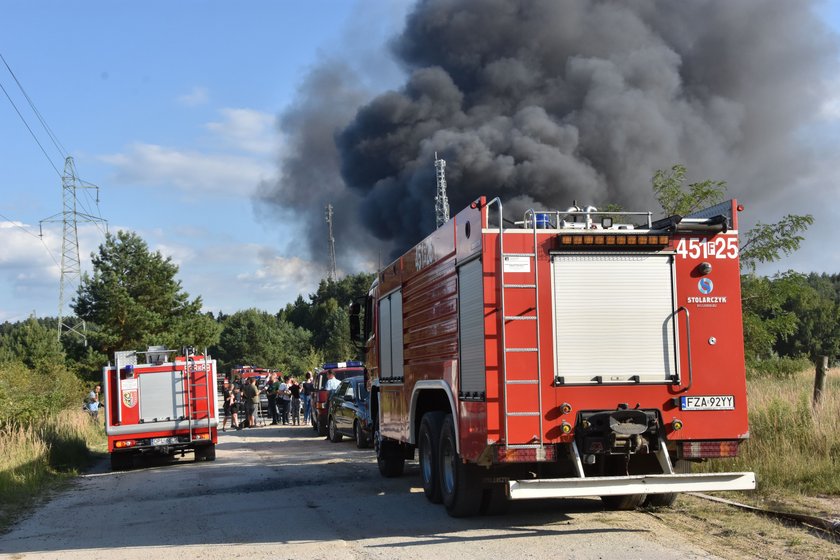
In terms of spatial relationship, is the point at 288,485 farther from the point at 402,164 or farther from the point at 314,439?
the point at 402,164

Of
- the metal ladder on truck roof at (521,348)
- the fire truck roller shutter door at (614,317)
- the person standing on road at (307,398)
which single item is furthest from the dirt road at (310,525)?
the person standing on road at (307,398)

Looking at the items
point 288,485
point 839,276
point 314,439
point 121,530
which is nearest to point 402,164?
point 314,439

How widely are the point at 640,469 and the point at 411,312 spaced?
320 cm

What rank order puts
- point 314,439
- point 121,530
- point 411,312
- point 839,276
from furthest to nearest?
point 839,276 < point 314,439 < point 411,312 < point 121,530

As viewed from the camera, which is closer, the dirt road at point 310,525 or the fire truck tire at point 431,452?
the dirt road at point 310,525

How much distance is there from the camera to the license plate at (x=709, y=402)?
7074mm

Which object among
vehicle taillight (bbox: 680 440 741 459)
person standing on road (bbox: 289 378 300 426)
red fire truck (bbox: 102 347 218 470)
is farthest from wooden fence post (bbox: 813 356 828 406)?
person standing on road (bbox: 289 378 300 426)

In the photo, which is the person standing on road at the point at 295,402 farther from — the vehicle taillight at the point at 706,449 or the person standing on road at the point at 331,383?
the vehicle taillight at the point at 706,449

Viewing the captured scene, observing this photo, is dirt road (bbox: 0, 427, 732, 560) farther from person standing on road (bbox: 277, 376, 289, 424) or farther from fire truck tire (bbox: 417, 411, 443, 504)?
person standing on road (bbox: 277, 376, 289, 424)

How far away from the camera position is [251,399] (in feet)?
80.8

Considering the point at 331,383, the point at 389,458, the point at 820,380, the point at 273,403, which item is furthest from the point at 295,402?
the point at 820,380

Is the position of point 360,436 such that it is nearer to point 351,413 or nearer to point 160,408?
point 351,413

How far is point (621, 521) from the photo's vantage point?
299 inches

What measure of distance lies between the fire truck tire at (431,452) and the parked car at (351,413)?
6.47 m
